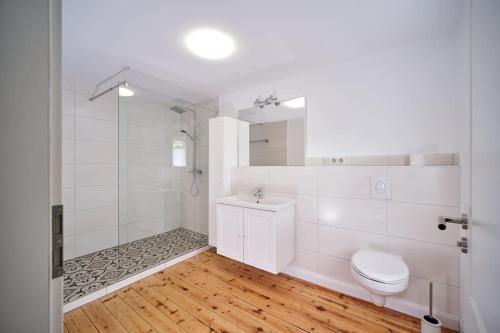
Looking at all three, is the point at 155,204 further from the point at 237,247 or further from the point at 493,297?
the point at 493,297

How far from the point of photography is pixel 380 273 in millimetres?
1493

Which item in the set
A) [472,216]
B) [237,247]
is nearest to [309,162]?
[237,247]

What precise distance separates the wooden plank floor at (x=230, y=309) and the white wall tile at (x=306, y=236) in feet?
1.27

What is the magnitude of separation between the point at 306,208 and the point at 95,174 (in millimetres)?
2921

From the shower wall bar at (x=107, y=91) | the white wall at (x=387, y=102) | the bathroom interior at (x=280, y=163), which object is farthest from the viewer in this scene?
the shower wall bar at (x=107, y=91)

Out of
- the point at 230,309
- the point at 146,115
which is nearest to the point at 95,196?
the point at 146,115

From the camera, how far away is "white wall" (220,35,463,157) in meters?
1.74

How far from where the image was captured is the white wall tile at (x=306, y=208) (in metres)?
2.25

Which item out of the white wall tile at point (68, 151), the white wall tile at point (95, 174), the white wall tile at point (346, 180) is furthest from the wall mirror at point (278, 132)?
the white wall tile at point (68, 151)

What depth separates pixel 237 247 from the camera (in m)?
2.28

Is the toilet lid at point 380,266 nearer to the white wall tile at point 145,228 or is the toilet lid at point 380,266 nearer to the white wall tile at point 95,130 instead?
the white wall tile at point 145,228

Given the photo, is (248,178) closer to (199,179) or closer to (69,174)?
(199,179)

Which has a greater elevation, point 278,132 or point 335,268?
point 278,132

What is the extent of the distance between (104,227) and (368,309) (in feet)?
11.1
